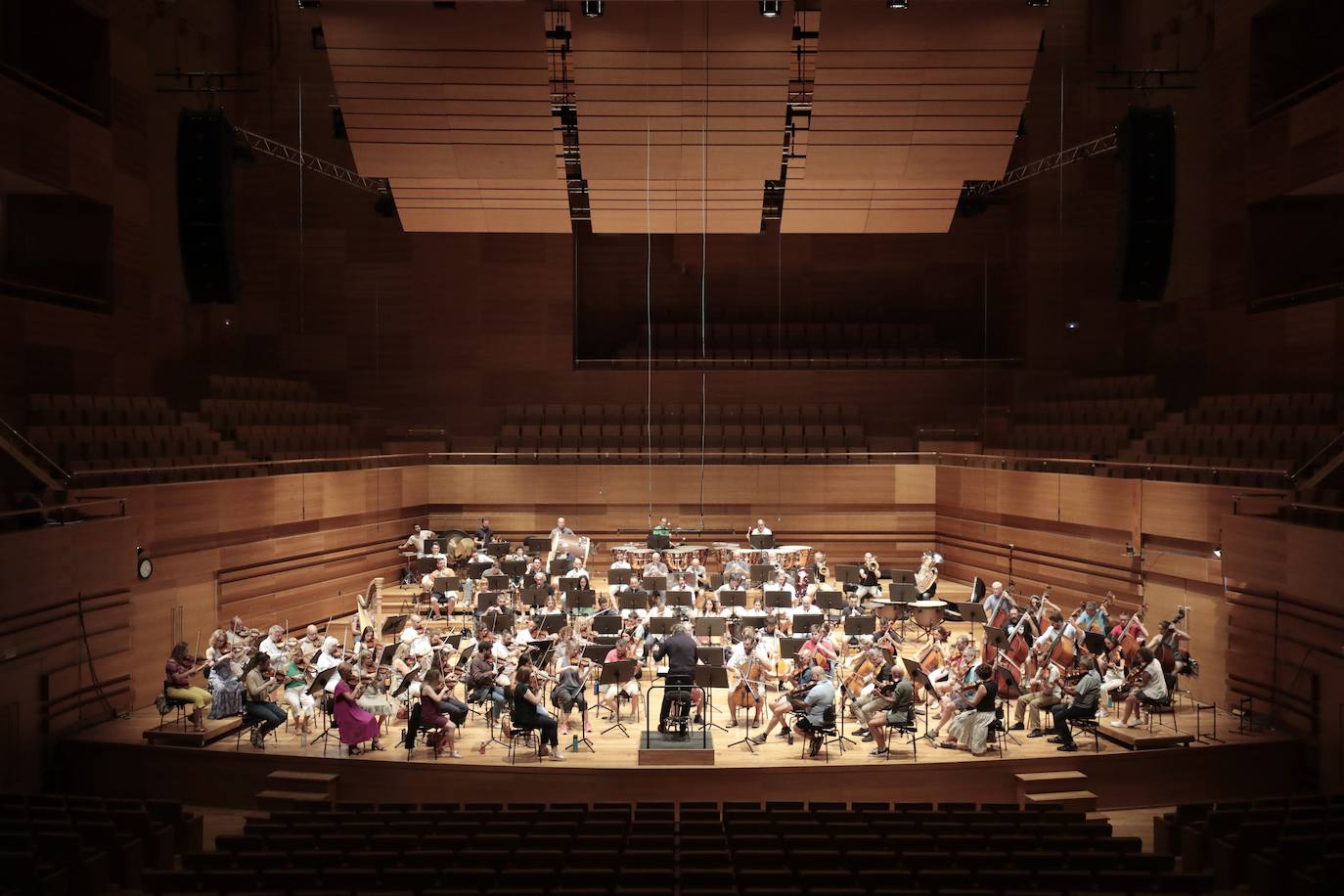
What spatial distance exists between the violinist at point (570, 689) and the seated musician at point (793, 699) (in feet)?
5.41

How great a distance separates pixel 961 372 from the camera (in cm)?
1920

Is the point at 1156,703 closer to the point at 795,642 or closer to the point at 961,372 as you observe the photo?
the point at 795,642

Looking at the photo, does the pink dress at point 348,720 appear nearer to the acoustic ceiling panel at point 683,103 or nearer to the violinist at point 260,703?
the violinist at point 260,703

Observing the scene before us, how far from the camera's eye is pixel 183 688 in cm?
973

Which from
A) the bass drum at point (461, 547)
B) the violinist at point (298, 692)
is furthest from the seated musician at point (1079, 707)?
the bass drum at point (461, 547)

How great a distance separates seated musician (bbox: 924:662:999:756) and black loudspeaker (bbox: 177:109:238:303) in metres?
9.25

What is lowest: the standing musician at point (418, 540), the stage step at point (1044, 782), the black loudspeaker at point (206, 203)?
the stage step at point (1044, 782)

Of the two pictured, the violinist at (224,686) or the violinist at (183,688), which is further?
the violinist at (224,686)

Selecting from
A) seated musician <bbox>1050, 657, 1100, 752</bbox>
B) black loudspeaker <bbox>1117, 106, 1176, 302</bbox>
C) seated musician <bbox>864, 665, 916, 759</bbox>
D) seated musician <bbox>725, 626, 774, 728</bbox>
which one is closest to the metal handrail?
seated musician <bbox>725, 626, 774, 728</bbox>

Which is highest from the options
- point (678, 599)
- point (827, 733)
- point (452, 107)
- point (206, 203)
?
point (452, 107)

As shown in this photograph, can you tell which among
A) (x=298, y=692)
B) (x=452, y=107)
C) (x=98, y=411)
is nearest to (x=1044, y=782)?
(x=298, y=692)

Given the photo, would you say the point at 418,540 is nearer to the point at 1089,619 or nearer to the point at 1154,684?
the point at 1089,619

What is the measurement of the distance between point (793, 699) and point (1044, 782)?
222 cm

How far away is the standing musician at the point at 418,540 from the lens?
51.1 ft
